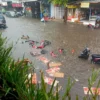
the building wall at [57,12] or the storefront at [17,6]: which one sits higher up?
the storefront at [17,6]

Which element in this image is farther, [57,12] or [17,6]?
[17,6]

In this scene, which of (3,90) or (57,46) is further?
(57,46)

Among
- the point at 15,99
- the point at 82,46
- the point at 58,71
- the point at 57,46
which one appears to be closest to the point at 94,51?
the point at 82,46

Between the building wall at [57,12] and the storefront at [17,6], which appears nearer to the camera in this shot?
the building wall at [57,12]

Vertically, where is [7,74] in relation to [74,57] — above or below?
above

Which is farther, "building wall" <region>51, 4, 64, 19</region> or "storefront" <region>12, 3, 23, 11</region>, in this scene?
"storefront" <region>12, 3, 23, 11</region>

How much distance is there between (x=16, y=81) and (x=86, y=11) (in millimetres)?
28373

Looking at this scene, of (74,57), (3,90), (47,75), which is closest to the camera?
(3,90)

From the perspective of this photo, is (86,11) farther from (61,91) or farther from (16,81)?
(16,81)

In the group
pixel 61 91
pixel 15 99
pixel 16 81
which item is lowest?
pixel 61 91

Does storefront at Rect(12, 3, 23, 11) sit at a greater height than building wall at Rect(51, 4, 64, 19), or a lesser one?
greater

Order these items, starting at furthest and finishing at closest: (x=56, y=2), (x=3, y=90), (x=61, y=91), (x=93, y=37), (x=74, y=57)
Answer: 1. (x=56, y=2)
2. (x=93, y=37)
3. (x=74, y=57)
4. (x=61, y=91)
5. (x=3, y=90)

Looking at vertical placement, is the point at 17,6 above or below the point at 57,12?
above

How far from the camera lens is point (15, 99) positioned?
379 cm
